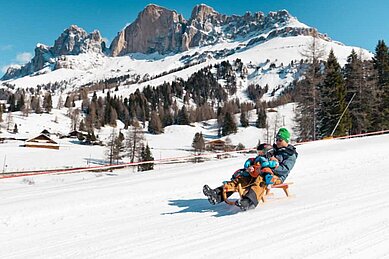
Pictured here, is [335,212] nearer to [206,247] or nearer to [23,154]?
[206,247]

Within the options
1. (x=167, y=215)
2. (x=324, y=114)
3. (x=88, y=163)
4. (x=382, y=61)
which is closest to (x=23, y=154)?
(x=88, y=163)

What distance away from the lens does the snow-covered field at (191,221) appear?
4.20 meters

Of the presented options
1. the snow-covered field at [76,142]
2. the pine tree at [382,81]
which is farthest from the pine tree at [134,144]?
the pine tree at [382,81]

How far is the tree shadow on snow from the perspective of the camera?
6.01 m

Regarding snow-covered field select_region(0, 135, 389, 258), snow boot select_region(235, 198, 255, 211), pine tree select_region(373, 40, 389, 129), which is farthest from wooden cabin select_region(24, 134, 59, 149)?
snow boot select_region(235, 198, 255, 211)

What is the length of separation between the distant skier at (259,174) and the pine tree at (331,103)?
24.9m

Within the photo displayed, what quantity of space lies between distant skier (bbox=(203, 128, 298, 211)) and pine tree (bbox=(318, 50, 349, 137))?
2494 cm

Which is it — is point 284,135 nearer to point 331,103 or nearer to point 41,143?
point 331,103

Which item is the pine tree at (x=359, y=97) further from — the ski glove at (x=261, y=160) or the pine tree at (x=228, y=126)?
the pine tree at (x=228, y=126)

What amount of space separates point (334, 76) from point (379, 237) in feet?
102

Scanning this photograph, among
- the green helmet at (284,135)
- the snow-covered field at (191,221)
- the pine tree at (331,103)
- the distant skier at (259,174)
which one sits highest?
the pine tree at (331,103)

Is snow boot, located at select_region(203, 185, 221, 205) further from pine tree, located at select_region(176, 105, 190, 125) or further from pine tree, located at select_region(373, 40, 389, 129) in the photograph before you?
pine tree, located at select_region(176, 105, 190, 125)

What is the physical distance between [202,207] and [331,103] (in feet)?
93.6

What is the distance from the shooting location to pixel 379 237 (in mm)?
4234
